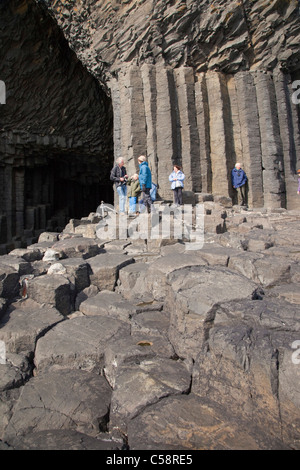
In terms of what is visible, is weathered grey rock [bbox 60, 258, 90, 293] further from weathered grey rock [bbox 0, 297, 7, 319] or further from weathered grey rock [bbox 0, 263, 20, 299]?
weathered grey rock [bbox 0, 297, 7, 319]

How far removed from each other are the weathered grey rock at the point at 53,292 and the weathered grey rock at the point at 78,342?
1.58 ft

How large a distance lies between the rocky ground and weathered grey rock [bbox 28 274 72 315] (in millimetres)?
16

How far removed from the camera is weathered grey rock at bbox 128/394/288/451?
6.26 ft

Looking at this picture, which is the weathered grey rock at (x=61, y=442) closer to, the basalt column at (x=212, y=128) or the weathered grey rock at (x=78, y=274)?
the weathered grey rock at (x=78, y=274)

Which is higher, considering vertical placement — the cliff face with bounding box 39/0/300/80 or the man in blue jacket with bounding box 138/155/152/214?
the cliff face with bounding box 39/0/300/80

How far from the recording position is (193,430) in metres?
2.02

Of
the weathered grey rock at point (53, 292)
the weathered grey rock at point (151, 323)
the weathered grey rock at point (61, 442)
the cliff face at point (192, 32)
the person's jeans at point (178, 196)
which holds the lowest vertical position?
the weathered grey rock at point (61, 442)

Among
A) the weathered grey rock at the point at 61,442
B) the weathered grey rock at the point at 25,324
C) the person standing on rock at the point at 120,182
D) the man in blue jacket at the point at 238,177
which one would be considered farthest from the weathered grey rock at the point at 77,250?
Answer: the man in blue jacket at the point at 238,177

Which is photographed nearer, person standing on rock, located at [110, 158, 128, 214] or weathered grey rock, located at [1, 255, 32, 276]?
weathered grey rock, located at [1, 255, 32, 276]

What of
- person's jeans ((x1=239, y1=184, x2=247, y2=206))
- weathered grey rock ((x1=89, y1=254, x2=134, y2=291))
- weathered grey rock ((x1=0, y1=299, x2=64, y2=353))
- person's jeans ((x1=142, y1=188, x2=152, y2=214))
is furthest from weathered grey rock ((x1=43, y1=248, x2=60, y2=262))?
person's jeans ((x1=239, y1=184, x2=247, y2=206))

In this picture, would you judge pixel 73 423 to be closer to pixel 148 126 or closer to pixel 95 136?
pixel 148 126

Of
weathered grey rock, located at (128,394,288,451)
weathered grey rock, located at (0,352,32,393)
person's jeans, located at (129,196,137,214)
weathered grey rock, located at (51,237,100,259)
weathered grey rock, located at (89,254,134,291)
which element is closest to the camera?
weathered grey rock, located at (128,394,288,451)

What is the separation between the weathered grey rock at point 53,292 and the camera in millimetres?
4109

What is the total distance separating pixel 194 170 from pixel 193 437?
1078cm
